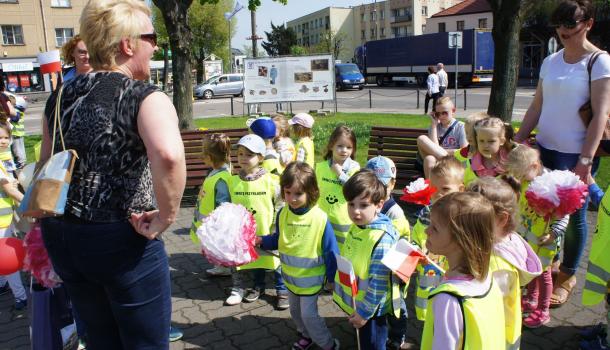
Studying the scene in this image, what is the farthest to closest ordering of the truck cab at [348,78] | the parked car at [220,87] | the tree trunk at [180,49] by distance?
the truck cab at [348,78]
the parked car at [220,87]
the tree trunk at [180,49]

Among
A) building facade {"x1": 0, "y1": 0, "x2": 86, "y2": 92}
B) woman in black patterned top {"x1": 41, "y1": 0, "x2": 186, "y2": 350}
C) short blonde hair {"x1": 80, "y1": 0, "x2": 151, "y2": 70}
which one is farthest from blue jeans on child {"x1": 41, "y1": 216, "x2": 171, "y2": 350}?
building facade {"x1": 0, "y1": 0, "x2": 86, "y2": 92}

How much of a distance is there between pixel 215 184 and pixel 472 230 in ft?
9.30

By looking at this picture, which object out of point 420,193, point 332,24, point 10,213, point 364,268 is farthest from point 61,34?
point 332,24

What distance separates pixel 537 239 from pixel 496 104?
632 cm

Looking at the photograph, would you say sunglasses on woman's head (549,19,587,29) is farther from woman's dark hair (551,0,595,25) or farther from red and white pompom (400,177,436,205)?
red and white pompom (400,177,436,205)

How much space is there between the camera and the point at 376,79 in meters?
42.8

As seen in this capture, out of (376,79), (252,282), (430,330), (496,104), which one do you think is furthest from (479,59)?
(430,330)

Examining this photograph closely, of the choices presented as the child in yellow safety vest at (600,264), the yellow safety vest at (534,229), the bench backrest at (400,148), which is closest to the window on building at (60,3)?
the bench backrest at (400,148)

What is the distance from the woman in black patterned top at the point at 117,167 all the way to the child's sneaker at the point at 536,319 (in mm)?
2897

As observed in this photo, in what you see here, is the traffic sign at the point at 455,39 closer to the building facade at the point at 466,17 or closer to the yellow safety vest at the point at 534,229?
the yellow safety vest at the point at 534,229

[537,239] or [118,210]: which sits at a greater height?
[118,210]

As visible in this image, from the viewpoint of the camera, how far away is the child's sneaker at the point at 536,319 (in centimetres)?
373

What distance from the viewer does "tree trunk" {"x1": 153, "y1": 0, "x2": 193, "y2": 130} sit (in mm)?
10867

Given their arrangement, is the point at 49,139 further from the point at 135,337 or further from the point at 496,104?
the point at 496,104
